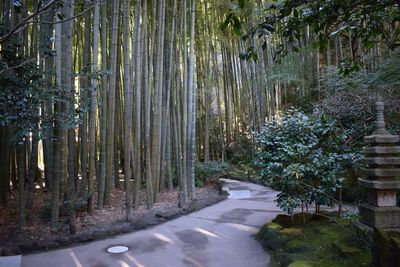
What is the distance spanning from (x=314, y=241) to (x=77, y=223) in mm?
3494

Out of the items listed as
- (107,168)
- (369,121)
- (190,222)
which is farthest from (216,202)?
(369,121)

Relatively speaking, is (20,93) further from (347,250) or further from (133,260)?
(347,250)

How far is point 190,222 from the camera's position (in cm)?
552

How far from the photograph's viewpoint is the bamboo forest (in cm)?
272

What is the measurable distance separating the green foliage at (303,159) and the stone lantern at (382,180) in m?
0.91

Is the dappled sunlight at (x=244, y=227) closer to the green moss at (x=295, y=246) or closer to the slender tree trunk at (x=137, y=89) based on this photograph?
the green moss at (x=295, y=246)

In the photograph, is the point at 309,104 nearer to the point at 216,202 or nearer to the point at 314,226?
the point at 216,202

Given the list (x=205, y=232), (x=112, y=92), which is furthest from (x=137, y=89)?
(x=205, y=232)

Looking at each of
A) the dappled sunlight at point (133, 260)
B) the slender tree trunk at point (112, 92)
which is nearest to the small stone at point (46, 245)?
the dappled sunlight at point (133, 260)

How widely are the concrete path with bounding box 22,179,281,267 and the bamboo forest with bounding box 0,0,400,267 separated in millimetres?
25

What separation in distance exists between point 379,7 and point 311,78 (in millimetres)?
7513

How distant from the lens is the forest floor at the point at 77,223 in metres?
4.31

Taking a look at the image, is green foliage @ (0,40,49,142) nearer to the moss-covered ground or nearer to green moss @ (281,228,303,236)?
the moss-covered ground

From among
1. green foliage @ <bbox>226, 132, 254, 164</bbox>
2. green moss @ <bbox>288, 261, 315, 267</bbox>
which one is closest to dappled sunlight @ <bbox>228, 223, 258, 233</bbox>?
green moss @ <bbox>288, 261, 315, 267</bbox>
